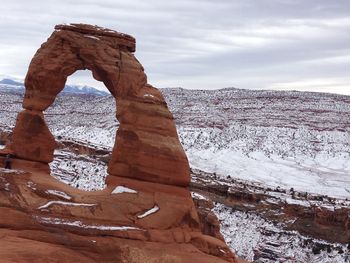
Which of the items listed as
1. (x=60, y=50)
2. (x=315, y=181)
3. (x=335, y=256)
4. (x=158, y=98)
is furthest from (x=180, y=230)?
(x=315, y=181)

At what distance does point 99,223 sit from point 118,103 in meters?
5.32

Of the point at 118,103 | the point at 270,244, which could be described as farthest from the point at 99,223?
the point at 270,244

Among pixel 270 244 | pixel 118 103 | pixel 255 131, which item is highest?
pixel 118 103

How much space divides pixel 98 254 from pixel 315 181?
54474mm

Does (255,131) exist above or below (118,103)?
below

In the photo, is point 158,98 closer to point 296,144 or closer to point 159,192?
point 159,192

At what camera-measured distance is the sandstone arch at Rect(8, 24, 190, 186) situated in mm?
22688

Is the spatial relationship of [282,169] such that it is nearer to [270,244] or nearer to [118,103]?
[270,244]

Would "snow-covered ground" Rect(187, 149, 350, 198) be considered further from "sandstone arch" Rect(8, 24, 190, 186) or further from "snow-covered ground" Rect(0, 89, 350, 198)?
"sandstone arch" Rect(8, 24, 190, 186)

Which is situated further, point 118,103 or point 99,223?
point 118,103

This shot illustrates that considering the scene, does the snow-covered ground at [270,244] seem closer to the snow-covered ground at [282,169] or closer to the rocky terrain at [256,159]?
the rocky terrain at [256,159]

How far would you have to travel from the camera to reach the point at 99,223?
20.8 metres

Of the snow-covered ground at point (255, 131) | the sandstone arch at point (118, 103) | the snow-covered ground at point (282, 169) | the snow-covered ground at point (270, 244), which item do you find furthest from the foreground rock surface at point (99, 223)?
the snow-covered ground at point (255, 131)

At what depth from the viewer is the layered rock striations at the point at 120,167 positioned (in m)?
20.8
